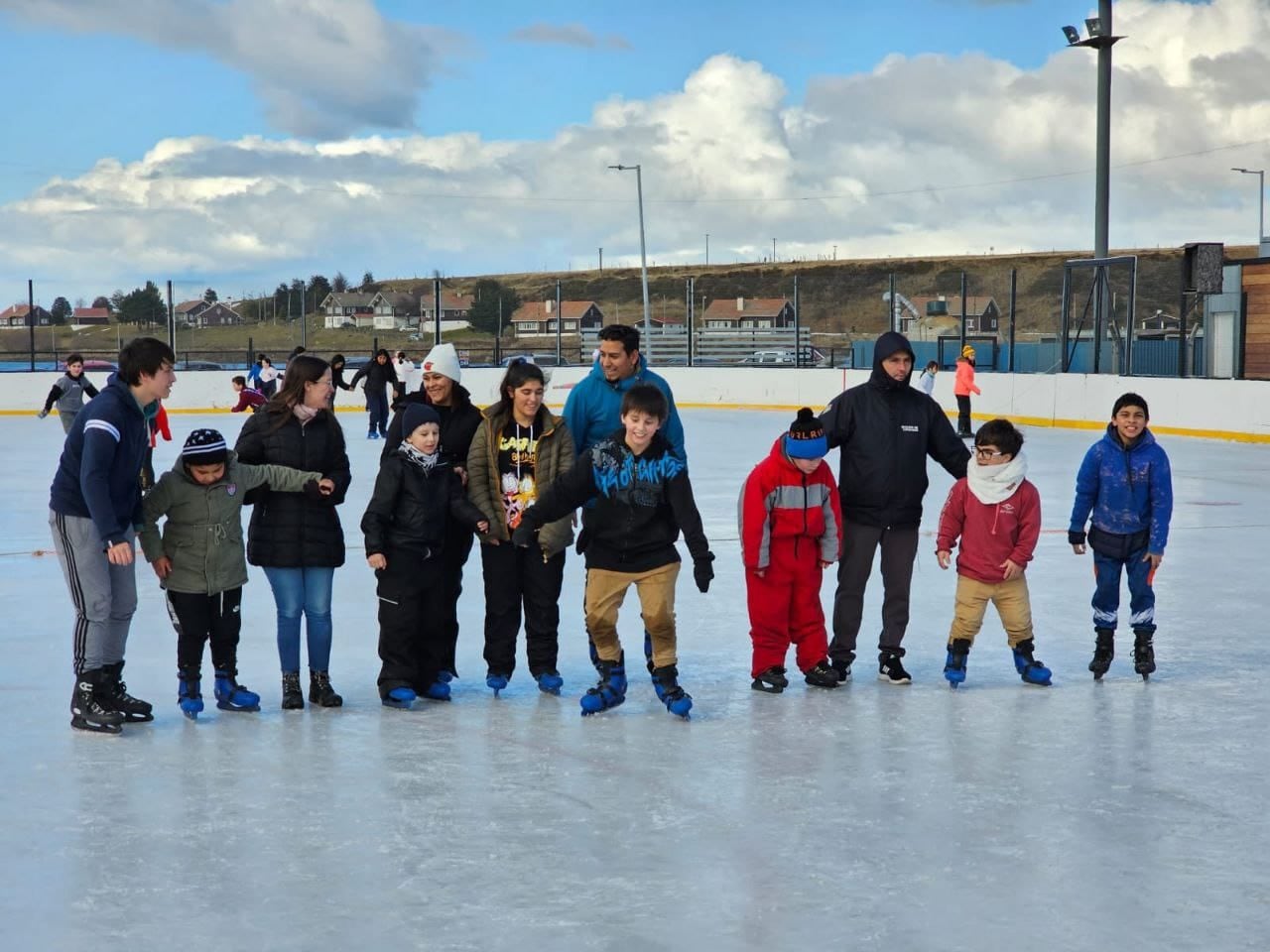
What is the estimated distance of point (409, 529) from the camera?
17.5 ft

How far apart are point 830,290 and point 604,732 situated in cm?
10874

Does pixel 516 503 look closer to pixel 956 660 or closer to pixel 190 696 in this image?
pixel 190 696

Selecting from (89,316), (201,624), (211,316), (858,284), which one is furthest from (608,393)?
(858,284)

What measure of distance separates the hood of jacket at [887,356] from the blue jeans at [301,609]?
7.26 ft

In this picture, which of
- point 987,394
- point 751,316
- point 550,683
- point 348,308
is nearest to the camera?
point 550,683

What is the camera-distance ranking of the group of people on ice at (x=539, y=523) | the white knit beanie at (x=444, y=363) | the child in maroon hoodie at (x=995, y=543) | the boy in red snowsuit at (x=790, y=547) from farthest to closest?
the child in maroon hoodie at (x=995, y=543) → the white knit beanie at (x=444, y=363) → the boy in red snowsuit at (x=790, y=547) → the group of people on ice at (x=539, y=523)

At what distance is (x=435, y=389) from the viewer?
18.5ft

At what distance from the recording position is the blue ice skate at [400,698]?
17.6ft

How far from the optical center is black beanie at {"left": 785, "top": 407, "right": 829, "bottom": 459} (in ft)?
17.7

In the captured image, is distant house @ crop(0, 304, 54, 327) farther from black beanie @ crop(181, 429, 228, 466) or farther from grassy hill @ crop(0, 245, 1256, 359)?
grassy hill @ crop(0, 245, 1256, 359)

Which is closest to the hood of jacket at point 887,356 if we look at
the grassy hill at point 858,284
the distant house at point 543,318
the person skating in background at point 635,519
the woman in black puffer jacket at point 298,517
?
the person skating in background at point 635,519

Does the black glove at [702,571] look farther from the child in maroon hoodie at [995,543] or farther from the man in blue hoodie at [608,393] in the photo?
the child in maroon hoodie at [995,543]

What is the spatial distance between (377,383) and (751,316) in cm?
4463

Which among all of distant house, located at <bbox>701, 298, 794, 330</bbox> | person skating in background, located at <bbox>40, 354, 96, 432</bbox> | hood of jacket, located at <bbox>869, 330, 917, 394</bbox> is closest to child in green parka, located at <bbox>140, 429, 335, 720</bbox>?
hood of jacket, located at <bbox>869, 330, 917, 394</bbox>
